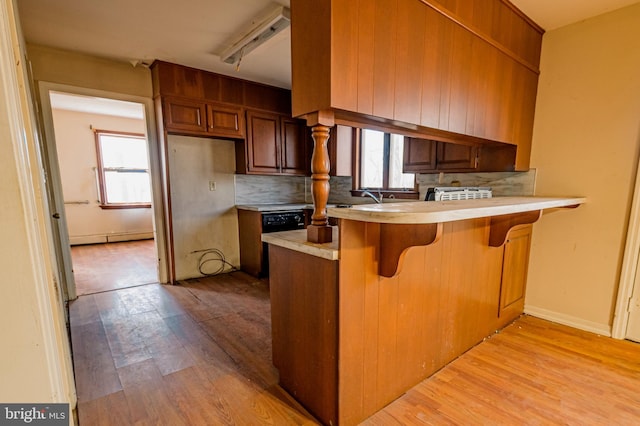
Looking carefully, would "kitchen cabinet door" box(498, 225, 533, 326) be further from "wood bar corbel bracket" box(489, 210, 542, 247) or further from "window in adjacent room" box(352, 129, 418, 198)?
"window in adjacent room" box(352, 129, 418, 198)

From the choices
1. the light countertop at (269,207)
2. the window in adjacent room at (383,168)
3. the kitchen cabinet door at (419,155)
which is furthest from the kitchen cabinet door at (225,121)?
the kitchen cabinet door at (419,155)

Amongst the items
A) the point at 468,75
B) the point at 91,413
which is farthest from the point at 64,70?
the point at 468,75

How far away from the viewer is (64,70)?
9.11ft

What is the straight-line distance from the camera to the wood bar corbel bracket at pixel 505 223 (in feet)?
6.56

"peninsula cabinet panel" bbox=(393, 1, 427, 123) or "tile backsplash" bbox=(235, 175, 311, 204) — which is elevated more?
"peninsula cabinet panel" bbox=(393, 1, 427, 123)

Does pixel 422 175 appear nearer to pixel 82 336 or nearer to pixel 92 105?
pixel 82 336

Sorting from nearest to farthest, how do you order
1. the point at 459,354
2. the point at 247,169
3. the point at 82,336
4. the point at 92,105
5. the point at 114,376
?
the point at 114,376
the point at 459,354
the point at 82,336
the point at 247,169
the point at 92,105

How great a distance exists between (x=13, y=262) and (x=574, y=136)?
10.6 feet

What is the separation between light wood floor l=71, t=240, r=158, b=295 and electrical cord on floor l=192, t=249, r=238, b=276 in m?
0.52

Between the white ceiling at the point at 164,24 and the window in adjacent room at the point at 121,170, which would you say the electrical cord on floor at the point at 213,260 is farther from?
the window in adjacent room at the point at 121,170

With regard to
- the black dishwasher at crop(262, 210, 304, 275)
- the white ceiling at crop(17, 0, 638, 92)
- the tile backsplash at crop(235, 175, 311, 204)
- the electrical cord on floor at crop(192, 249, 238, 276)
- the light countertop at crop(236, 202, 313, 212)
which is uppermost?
the white ceiling at crop(17, 0, 638, 92)

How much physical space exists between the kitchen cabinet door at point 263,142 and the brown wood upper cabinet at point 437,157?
1823mm

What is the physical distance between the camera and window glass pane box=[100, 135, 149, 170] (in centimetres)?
570

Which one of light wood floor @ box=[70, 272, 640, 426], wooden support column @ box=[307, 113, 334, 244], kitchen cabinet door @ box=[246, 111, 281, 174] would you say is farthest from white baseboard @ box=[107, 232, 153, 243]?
wooden support column @ box=[307, 113, 334, 244]
